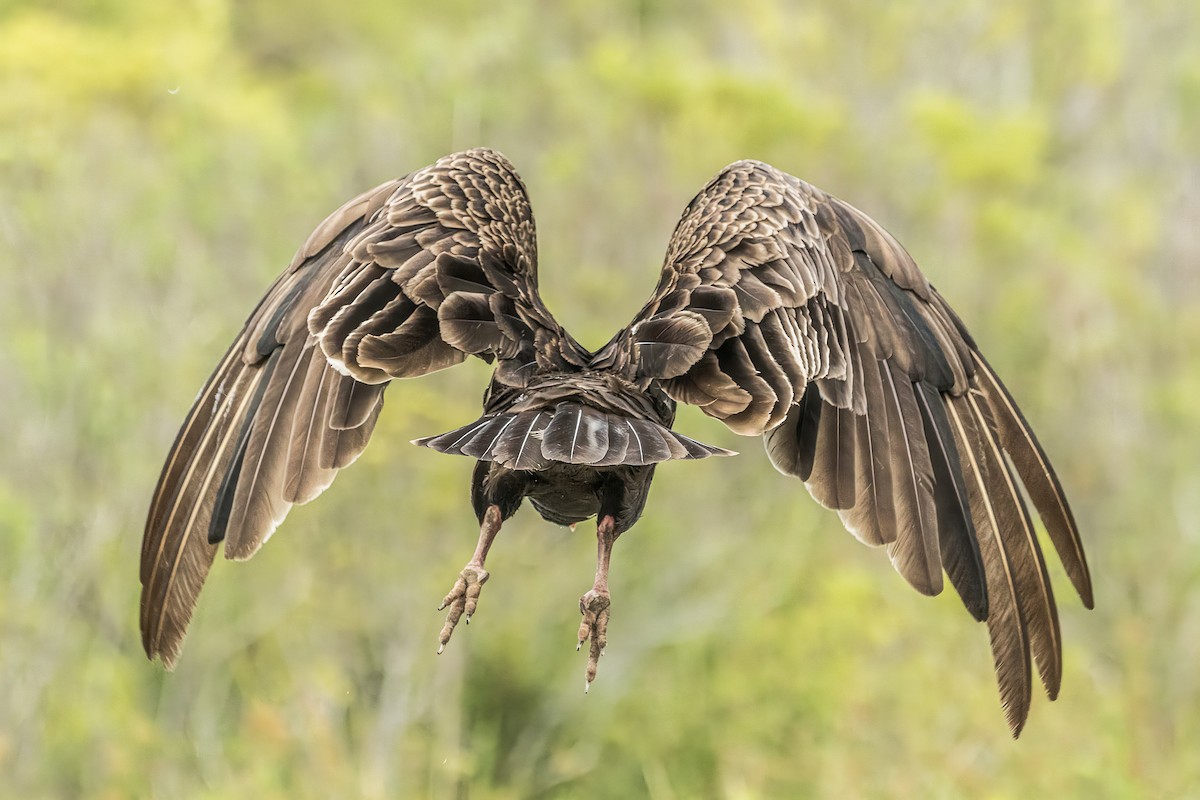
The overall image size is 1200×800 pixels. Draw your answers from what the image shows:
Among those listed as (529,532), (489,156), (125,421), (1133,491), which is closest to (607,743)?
(529,532)

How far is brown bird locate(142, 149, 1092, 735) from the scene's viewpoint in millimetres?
5688

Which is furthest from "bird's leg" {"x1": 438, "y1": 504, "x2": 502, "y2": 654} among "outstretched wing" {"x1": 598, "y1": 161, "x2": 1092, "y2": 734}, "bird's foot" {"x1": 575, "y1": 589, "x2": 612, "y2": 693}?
"outstretched wing" {"x1": 598, "y1": 161, "x2": 1092, "y2": 734}

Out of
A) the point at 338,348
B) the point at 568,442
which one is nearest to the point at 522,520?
the point at 338,348

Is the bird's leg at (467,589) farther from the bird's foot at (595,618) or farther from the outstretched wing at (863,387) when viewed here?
the outstretched wing at (863,387)

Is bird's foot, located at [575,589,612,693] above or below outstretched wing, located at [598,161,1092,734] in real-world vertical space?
below

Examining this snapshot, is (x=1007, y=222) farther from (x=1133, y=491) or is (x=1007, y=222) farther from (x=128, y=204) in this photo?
(x=128, y=204)

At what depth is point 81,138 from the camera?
66.3 feet

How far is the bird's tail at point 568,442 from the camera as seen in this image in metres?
5.27

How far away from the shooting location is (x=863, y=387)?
6.36 meters

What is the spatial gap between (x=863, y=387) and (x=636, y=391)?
3.13 ft

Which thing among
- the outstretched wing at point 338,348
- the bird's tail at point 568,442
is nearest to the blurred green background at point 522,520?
the outstretched wing at point 338,348

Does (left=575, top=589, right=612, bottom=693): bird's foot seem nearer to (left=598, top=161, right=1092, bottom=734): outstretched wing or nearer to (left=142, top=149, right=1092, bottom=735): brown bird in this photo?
(left=142, top=149, right=1092, bottom=735): brown bird

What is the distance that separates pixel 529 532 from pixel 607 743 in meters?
3.11

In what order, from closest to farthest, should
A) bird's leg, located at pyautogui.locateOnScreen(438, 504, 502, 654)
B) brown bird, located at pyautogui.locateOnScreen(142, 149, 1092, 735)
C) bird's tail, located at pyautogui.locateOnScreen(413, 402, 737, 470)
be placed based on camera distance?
bird's tail, located at pyautogui.locateOnScreen(413, 402, 737, 470)
brown bird, located at pyautogui.locateOnScreen(142, 149, 1092, 735)
bird's leg, located at pyautogui.locateOnScreen(438, 504, 502, 654)
